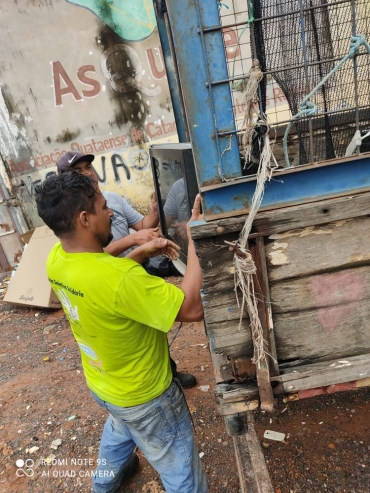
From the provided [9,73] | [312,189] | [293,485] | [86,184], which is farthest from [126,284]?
[9,73]

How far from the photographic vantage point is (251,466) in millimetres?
1628

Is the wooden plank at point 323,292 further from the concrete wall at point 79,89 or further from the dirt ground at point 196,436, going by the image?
the concrete wall at point 79,89

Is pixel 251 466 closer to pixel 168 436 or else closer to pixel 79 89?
pixel 168 436

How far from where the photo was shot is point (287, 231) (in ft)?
3.68

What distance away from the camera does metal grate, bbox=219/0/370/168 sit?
1078mm

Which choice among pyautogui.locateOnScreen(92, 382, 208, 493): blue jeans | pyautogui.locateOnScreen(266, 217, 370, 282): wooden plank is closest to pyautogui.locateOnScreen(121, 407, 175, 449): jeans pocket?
pyautogui.locateOnScreen(92, 382, 208, 493): blue jeans

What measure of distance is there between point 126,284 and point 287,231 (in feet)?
1.97

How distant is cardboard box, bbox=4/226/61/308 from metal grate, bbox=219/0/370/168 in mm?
4003

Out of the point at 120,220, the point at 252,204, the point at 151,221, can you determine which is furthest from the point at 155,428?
the point at 151,221

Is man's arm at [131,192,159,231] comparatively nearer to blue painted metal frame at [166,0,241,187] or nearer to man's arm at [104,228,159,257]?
man's arm at [104,228,159,257]

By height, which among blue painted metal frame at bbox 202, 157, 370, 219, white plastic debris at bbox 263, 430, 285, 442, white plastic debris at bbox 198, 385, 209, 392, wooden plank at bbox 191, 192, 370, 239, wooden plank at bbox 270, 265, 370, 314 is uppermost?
blue painted metal frame at bbox 202, 157, 370, 219

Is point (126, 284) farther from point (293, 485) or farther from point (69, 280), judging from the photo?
point (293, 485)

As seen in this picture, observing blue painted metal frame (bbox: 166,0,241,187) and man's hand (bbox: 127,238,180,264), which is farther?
man's hand (bbox: 127,238,180,264)

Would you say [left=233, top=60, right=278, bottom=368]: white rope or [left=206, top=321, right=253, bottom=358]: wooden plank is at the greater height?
[left=233, top=60, right=278, bottom=368]: white rope
